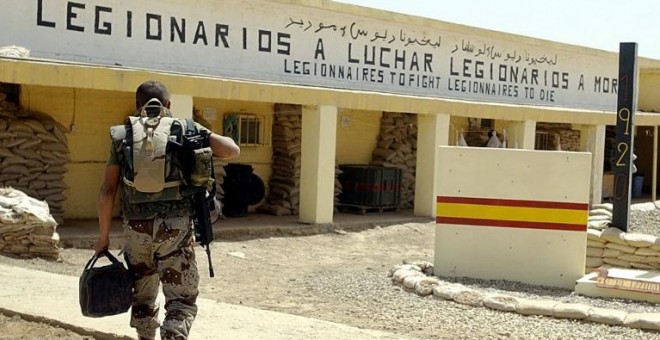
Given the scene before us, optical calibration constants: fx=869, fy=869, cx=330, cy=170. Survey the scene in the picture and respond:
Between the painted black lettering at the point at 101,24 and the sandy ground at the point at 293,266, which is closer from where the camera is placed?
the sandy ground at the point at 293,266

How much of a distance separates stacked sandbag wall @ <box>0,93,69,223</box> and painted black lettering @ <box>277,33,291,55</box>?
4071 mm

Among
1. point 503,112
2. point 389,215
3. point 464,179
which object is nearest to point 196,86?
point 464,179

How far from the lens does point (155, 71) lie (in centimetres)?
1202

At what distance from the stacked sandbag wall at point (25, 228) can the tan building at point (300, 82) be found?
1.62m

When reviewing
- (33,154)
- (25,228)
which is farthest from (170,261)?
(33,154)

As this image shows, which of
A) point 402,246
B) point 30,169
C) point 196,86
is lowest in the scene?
point 402,246

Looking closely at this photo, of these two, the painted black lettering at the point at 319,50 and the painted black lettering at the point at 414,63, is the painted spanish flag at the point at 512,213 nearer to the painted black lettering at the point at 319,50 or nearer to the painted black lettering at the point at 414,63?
the painted black lettering at the point at 319,50

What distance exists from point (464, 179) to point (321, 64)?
630 cm

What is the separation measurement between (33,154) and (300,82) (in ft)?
16.3

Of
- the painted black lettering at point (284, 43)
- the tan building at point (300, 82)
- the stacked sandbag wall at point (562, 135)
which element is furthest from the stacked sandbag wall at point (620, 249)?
the stacked sandbag wall at point (562, 135)

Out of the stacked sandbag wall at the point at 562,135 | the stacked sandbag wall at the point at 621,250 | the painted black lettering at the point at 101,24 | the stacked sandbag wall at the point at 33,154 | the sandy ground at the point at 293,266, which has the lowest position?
the sandy ground at the point at 293,266

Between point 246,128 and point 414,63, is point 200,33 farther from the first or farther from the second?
point 414,63

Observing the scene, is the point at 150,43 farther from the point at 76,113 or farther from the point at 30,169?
the point at 30,169

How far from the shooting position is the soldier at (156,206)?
4.40 m
